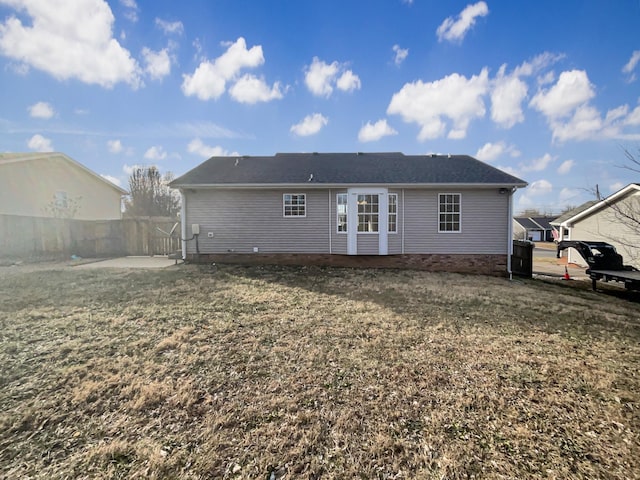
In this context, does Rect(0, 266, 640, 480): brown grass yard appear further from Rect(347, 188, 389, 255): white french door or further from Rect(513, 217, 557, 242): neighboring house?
Rect(513, 217, 557, 242): neighboring house

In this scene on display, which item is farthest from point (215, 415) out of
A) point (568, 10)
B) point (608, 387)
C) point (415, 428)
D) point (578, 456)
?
point (568, 10)

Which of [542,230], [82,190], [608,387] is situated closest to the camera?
[608,387]

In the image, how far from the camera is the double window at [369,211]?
10500 mm

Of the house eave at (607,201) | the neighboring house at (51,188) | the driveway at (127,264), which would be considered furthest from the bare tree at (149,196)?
the house eave at (607,201)

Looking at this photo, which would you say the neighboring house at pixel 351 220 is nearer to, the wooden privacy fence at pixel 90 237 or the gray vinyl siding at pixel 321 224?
the gray vinyl siding at pixel 321 224

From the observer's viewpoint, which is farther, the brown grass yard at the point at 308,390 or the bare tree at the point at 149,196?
the bare tree at the point at 149,196

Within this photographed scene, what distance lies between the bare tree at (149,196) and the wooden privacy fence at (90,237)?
1842 cm

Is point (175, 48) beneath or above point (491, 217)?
above

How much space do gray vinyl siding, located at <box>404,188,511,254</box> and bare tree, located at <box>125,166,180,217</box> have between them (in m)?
28.3

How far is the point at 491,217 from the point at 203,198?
35.9 ft

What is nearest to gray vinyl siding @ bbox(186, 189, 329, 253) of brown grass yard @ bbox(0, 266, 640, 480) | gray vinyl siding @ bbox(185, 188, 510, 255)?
gray vinyl siding @ bbox(185, 188, 510, 255)

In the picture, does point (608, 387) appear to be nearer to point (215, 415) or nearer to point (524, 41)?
point (215, 415)

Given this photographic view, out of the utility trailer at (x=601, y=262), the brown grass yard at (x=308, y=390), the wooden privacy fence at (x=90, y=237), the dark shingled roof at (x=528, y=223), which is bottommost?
the brown grass yard at (x=308, y=390)

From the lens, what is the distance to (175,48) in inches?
404
